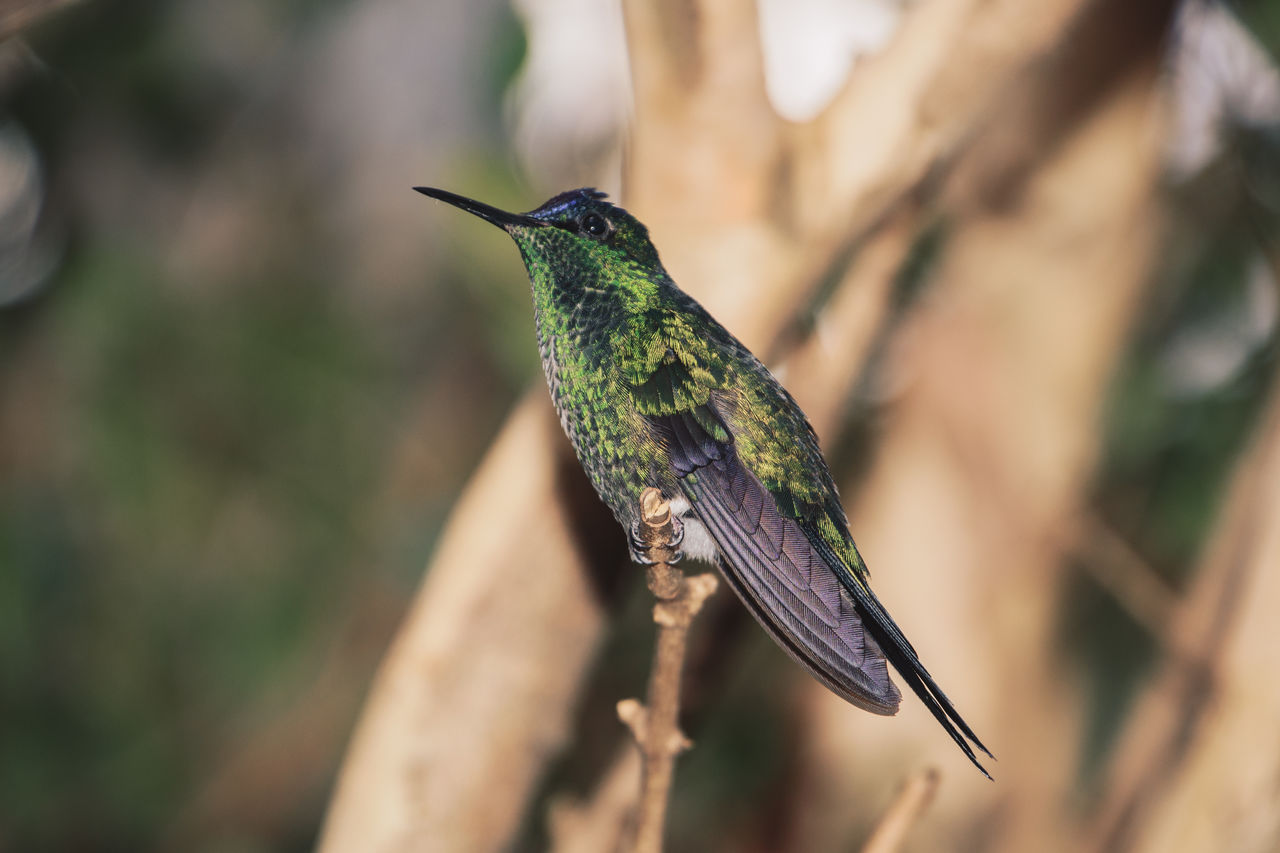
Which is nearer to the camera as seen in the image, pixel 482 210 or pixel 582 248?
pixel 482 210

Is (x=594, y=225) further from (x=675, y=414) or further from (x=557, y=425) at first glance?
(x=557, y=425)

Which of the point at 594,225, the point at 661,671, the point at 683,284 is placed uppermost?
the point at 683,284

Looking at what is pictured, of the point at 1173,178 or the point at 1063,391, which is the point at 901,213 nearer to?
the point at 1063,391

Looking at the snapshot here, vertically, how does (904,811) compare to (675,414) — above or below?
below

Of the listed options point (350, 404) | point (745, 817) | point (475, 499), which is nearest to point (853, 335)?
point (475, 499)

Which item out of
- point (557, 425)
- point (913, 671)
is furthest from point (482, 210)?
point (557, 425)
